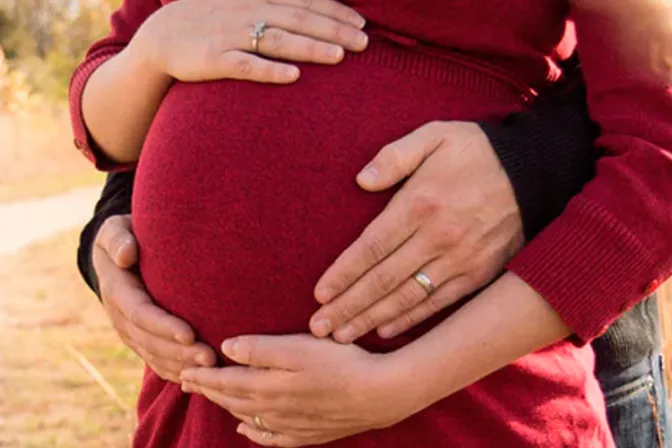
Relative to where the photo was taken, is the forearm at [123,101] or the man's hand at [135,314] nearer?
the man's hand at [135,314]

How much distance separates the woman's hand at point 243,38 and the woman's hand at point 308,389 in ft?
1.05

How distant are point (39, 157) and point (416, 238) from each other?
7655 mm

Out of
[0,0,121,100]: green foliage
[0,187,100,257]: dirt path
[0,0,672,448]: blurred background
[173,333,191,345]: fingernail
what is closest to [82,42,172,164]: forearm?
[173,333,191,345]: fingernail

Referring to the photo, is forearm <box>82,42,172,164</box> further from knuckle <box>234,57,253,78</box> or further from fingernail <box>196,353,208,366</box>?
fingernail <box>196,353,208,366</box>

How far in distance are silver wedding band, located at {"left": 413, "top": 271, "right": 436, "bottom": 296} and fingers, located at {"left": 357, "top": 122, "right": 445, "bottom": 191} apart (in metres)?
0.10

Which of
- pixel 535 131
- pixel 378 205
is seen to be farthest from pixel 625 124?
pixel 378 205

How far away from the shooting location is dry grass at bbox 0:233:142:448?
2.83 meters

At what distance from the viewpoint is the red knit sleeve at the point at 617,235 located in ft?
2.86

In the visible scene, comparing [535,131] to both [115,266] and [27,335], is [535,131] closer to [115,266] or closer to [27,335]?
[115,266]

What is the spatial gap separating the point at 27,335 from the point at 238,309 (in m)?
3.10

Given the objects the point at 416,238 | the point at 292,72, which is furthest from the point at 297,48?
the point at 416,238

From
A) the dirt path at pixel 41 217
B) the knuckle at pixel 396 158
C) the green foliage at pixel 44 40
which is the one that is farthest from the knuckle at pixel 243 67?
the green foliage at pixel 44 40

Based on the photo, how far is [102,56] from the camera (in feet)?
4.19

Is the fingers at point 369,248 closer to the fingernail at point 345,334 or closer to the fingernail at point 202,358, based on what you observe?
the fingernail at point 345,334
